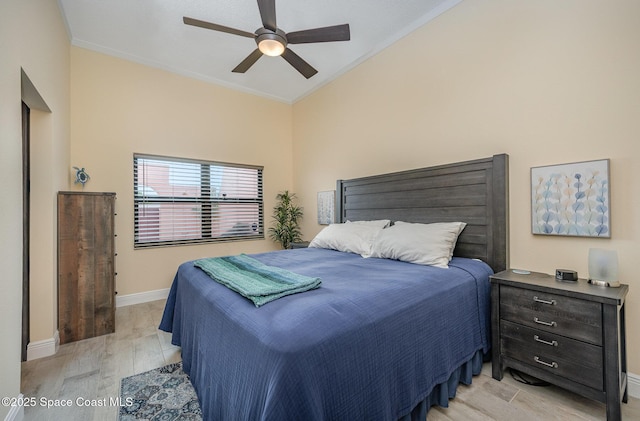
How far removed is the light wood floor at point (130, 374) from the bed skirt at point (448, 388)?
4 centimetres

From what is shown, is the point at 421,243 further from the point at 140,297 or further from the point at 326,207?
the point at 140,297

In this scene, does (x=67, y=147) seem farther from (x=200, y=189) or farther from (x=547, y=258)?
(x=547, y=258)

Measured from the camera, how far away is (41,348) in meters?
2.27

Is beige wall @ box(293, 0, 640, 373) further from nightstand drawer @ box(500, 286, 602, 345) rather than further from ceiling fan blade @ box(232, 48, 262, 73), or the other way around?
ceiling fan blade @ box(232, 48, 262, 73)

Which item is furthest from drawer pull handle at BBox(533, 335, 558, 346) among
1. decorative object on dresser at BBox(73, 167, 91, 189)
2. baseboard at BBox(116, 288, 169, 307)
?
decorative object on dresser at BBox(73, 167, 91, 189)

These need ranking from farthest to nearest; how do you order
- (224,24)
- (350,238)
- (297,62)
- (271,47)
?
(350,238), (224,24), (297,62), (271,47)

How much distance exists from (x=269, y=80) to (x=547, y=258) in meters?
4.05

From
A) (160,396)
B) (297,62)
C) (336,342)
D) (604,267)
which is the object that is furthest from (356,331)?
(297,62)

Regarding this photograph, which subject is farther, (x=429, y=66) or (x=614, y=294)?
(x=429, y=66)

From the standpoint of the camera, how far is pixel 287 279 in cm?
166

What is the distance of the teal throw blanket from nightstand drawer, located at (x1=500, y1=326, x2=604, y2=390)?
142 centimetres

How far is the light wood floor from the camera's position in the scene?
1.58 meters

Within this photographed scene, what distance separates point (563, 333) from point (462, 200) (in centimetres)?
123

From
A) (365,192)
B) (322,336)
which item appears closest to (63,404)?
(322,336)
